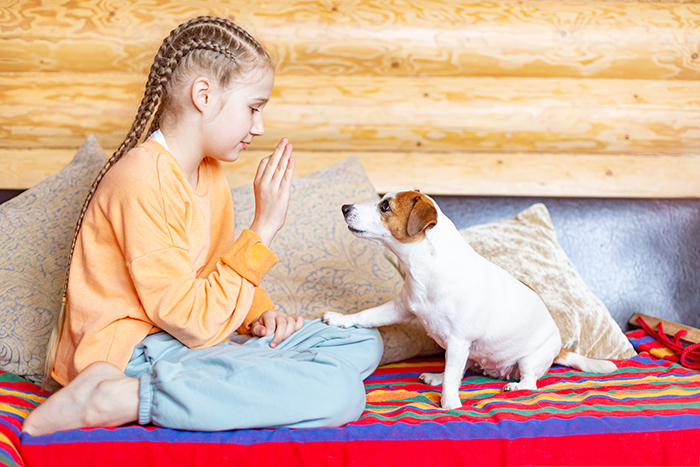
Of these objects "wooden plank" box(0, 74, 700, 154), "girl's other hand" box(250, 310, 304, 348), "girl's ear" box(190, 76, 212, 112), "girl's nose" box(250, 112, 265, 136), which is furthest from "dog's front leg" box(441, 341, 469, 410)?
"wooden plank" box(0, 74, 700, 154)

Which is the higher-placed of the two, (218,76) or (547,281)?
(218,76)

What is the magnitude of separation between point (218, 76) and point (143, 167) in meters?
0.30

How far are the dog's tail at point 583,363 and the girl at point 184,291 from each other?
0.80 meters

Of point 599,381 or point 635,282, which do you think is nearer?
point 599,381

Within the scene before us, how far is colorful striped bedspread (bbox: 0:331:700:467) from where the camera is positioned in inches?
42.8

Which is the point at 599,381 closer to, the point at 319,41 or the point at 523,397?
the point at 523,397

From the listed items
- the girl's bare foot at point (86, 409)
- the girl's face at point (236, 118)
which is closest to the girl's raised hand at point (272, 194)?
the girl's face at point (236, 118)

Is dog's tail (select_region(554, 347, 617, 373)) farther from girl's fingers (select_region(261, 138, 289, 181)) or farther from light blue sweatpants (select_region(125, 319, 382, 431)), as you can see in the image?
girl's fingers (select_region(261, 138, 289, 181))

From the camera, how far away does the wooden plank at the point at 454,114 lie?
8.02 feet

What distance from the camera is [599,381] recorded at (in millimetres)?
1691

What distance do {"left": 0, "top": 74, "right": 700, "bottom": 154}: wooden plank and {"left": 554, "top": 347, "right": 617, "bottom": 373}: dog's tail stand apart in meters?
1.09

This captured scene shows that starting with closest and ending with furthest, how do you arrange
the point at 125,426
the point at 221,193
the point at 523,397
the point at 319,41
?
the point at 125,426, the point at 523,397, the point at 221,193, the point at 319,41

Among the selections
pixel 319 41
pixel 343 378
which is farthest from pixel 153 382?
pixel 319 41

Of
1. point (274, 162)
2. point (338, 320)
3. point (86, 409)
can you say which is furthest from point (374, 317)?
point (86, 409)
